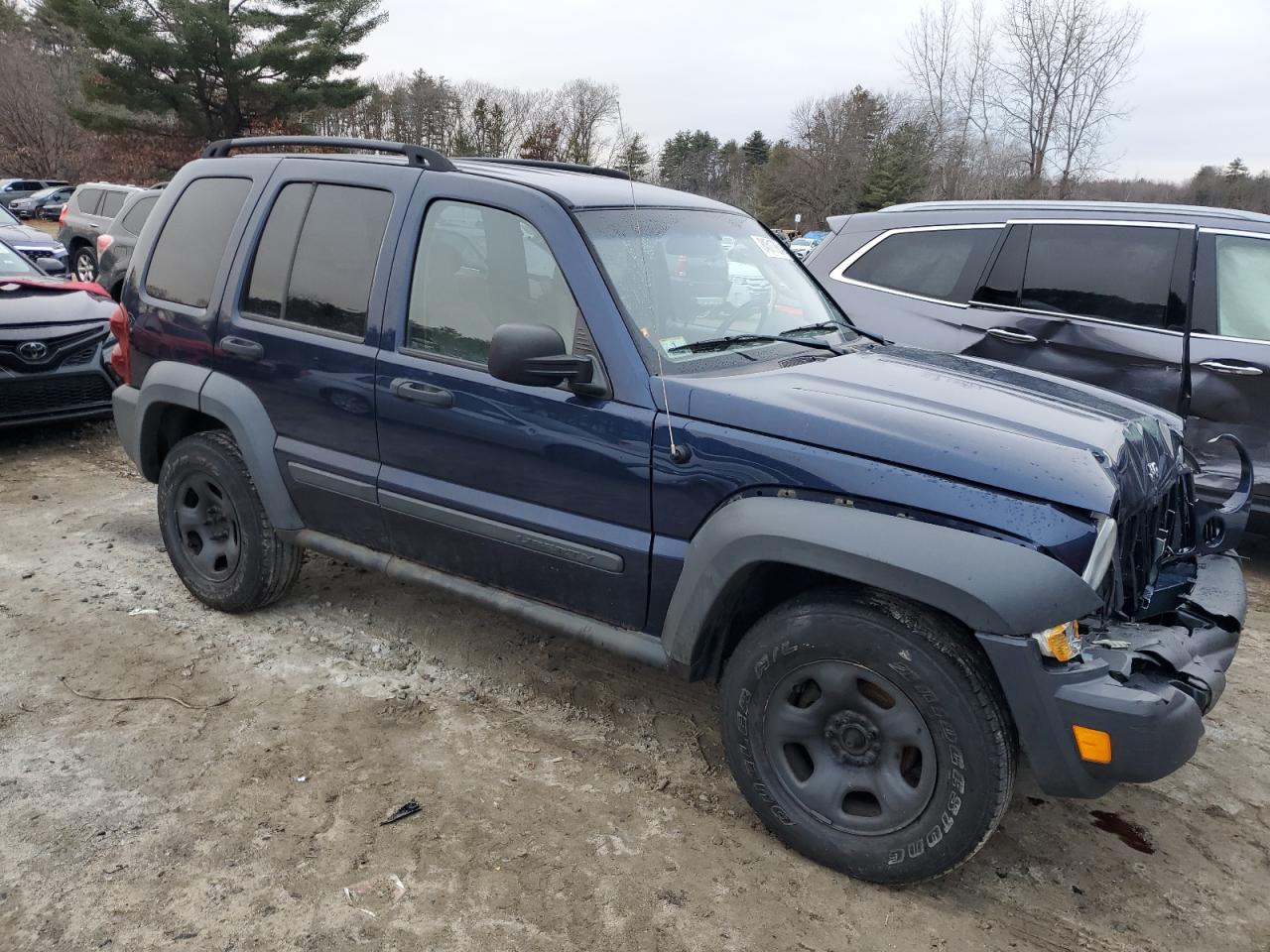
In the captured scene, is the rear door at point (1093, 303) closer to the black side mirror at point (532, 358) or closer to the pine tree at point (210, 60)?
the black side mirror at point (532, 358)

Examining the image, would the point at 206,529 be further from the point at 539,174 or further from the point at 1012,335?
the point at 1012,335

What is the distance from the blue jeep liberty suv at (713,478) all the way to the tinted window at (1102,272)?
1971mm

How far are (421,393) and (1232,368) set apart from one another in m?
4.18

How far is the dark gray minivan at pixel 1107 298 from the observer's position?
191 inches

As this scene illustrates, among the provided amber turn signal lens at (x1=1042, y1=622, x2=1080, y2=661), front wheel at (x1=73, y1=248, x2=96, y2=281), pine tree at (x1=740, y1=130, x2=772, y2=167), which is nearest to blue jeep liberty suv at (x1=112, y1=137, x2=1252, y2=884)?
amber turn signal lens at (x1=1042, y1=622, x2=1080, y2=661)

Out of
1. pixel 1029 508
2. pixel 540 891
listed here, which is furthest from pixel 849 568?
pixel 540 891

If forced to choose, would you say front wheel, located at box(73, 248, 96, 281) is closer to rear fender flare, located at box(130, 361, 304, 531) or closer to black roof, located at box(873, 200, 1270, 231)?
rear fender flare, located at box(130, 361, 304, 531)

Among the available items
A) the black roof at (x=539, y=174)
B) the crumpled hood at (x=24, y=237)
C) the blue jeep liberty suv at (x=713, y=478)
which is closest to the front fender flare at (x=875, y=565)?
the blue jeep liberty suv at (x=713, y=478)

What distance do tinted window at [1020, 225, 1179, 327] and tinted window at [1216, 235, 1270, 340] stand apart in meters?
0.25

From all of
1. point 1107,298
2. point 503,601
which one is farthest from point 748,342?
point 1107,298

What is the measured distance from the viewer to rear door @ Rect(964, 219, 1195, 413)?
4.93 metres

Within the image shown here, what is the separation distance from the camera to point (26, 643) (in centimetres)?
397

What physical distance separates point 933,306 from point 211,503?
413 centimetres

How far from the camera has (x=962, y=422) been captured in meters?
2.57
